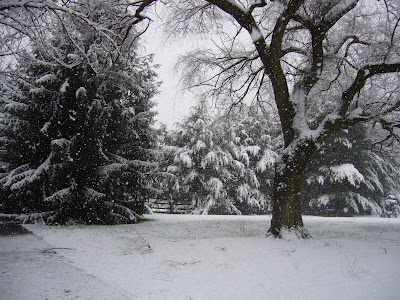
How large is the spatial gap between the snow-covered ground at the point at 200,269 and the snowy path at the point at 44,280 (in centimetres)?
1

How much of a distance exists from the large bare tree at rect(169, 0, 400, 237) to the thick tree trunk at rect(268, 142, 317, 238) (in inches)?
0.9

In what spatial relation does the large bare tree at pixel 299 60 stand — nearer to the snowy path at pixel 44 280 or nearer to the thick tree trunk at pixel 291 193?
the thick tree trunk at pixel 291 193

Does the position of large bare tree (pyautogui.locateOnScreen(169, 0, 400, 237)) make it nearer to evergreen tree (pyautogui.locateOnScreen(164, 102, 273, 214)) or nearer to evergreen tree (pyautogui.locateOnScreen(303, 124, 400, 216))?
evergreen tree (pyautogui.locateOnScreen(164, 102, 273, 214))

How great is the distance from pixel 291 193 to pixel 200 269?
3.48 m

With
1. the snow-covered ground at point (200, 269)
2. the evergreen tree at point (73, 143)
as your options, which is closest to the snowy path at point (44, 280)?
the snow-covered ground at point (200, 269)

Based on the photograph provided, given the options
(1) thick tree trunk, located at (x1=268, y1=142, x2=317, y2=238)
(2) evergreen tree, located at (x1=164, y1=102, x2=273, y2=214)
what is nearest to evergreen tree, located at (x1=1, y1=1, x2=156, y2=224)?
(1) thick tree trunk, located at (x1=268, y1=142, x2=317, y2=238)

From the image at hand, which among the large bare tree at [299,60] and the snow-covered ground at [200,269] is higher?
the large bare tree at [299,60]

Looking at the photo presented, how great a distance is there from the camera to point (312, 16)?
7.54 metres

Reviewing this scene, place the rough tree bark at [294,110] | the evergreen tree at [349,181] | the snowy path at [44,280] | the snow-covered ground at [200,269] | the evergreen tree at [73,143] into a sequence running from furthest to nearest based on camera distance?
the evergreen tree at [349,181] → the evergreen tree at [73,143] → the rough tree bark at [294,110] → the snow-covered ground at [200,269] → the snowy path at [44,280]

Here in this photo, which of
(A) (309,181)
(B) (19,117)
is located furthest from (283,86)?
(A) (309,181)

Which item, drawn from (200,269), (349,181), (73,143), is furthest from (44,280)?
(349,181)

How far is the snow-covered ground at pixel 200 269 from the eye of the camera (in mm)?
3404

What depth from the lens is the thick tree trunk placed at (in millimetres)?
6723

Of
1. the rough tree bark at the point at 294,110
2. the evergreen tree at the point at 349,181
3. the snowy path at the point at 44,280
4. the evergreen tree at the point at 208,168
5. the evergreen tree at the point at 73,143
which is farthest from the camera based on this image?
the evergreen tree at the point at 349,181
